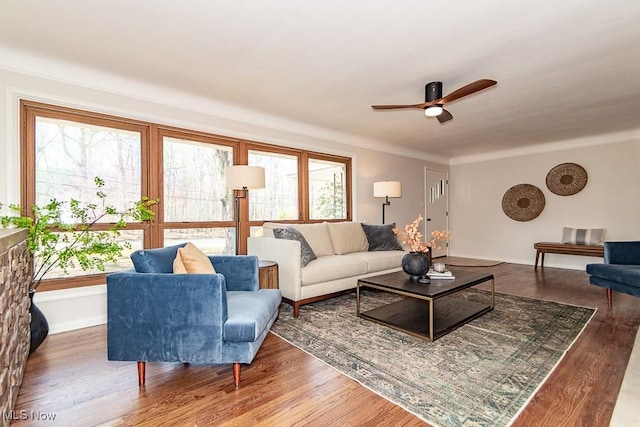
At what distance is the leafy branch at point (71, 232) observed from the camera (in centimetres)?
231

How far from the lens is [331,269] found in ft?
→ 10.4

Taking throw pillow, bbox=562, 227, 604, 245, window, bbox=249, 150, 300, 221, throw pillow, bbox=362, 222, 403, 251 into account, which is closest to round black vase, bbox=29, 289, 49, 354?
window, bbox=249, 150, 300, 221

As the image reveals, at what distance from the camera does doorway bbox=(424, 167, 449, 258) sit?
21.9 feet

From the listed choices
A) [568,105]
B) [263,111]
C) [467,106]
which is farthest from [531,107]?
[263,111]

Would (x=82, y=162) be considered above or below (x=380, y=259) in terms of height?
above

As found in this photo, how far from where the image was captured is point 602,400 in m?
1.58

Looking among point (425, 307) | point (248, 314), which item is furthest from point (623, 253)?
point (248, 314)

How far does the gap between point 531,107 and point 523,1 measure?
2345mm

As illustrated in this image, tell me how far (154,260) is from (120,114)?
188cm

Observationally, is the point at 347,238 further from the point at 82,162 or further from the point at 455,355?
the point at 82,162

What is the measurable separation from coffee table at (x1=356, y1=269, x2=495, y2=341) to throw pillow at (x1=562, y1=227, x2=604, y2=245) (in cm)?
331

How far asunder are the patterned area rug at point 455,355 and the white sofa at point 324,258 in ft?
0.80

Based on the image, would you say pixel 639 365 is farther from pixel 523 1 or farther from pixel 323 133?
pixel 323 133

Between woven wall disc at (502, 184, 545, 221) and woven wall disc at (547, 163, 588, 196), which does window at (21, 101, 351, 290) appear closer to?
woven wall disc at (502, 184, 545, 221)
